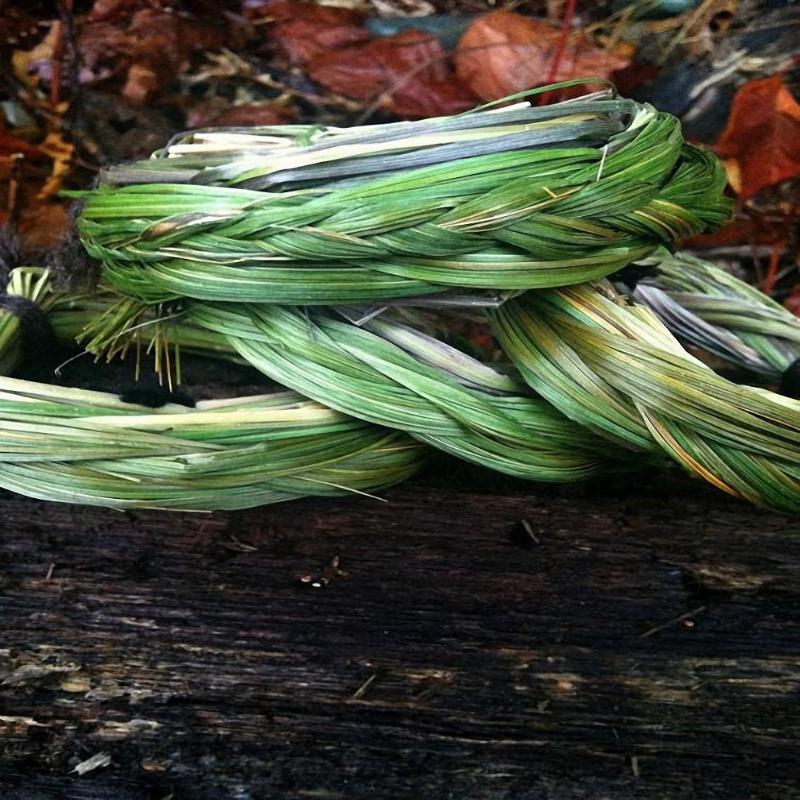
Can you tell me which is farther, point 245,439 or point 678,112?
point 678,112

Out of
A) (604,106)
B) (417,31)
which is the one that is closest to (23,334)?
(604,106)

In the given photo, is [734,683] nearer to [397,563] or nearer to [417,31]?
[397,563]

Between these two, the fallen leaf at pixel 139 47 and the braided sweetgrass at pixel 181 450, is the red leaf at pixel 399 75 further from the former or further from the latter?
the braided sweetgrass at pixel 181 450

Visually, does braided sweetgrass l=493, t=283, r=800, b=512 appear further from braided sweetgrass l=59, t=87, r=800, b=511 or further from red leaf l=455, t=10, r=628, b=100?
red leaf l=455, t=10, r=628, b=100

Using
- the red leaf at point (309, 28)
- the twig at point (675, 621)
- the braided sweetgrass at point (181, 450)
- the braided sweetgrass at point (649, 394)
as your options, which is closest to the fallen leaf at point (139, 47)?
the red leaf at point (309, 28)

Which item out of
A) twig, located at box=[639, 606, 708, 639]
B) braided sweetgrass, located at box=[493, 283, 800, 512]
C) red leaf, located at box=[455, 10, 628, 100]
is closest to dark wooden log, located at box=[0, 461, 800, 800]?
twig, located at box=[639, 606, 708, 639]
